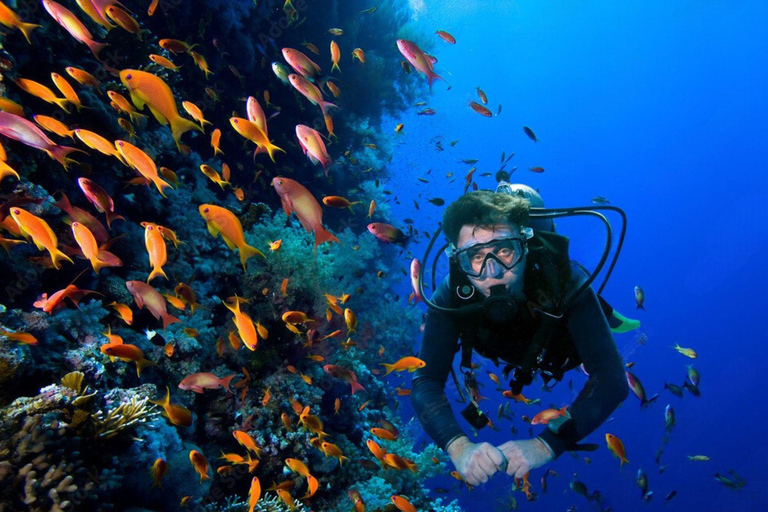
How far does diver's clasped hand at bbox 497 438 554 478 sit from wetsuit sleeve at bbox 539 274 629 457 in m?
0.07

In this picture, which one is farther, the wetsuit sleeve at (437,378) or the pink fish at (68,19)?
the pink fish at (68,19)

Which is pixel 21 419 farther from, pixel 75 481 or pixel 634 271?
pixel 634 271

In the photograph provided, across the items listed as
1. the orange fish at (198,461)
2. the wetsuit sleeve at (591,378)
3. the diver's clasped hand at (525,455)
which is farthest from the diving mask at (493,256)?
the orange fish at (198,461)

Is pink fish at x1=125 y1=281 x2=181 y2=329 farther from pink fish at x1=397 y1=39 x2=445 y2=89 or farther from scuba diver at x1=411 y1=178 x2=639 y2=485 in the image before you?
pink fish at x1=397 y1=39 x2=445 y2=89

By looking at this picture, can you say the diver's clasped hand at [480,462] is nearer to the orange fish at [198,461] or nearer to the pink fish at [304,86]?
the orange fish at [198,461]

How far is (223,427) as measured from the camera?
4.68 meters

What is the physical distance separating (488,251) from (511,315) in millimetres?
564

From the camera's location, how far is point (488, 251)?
3008 millimetres

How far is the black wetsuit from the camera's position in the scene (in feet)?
7.32

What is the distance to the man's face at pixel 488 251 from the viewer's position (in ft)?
9.61

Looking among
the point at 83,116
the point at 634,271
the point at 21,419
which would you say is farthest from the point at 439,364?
the point at 634,271

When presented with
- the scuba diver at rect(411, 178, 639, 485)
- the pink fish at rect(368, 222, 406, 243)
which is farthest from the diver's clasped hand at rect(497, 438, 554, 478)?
the pink fish at rect(368, 222, 406, 243)

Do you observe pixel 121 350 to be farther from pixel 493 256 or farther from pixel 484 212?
pixel 484 212

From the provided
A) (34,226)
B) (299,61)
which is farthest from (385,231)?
(34,226)
